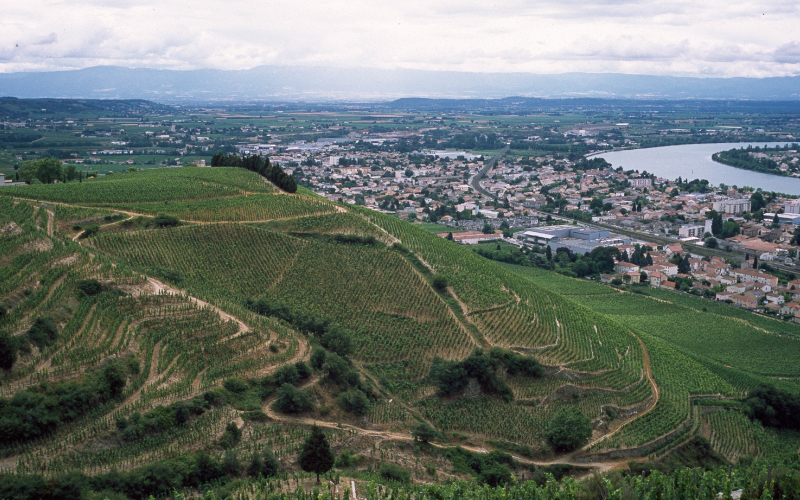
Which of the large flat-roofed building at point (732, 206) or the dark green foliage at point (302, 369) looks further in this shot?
the large flat-roofed building at point (732, 206)

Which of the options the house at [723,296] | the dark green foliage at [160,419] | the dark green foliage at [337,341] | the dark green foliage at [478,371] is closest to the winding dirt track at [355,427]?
the dark green foliage at [337,341]

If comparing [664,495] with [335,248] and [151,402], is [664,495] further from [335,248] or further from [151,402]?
Answer: [335,248]

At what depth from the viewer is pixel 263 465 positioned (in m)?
22.3

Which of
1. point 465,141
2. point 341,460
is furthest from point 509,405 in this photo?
point 465,141

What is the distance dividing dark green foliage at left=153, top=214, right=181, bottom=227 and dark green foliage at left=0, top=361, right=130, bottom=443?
1550 cm

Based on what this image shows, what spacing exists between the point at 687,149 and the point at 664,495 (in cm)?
17875

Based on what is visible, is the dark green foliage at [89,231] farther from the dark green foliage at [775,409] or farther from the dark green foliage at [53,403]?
the dark green foliage at [775,409]

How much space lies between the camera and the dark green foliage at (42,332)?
24078 mm

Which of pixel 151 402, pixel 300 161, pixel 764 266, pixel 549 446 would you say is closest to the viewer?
pixel 151 402

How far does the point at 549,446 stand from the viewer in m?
29.0

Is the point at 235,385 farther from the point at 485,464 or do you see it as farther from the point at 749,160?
the point at 749,160

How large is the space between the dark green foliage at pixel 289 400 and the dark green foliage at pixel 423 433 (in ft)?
14.9

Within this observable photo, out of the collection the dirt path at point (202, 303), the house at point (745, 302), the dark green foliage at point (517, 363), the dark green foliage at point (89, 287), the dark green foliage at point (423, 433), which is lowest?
the house at point (745, 302)

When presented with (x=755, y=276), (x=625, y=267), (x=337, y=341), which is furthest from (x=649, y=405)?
(x=755, y=276)
